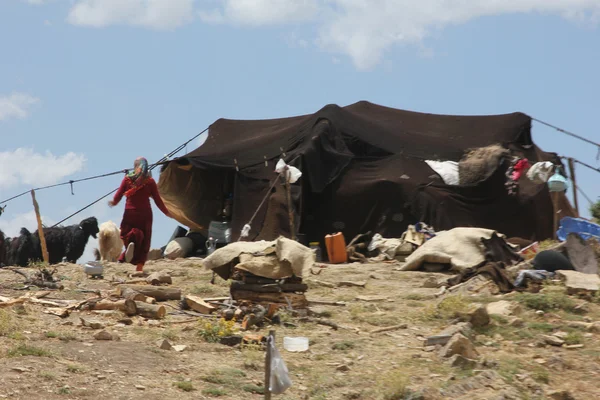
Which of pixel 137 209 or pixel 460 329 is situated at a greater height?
pixel 137 209

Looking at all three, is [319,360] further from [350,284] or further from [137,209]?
[137,209]

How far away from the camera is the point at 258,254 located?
959 cm

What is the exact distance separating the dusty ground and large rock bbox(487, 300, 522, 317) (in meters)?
0.17

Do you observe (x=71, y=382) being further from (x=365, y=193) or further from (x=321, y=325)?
(x=365, y=193)

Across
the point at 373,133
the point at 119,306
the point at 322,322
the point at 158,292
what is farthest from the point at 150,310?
the point at 373,133

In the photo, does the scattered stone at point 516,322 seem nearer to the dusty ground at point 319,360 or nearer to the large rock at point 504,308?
the dusty ground at point 319,360

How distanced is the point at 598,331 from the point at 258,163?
9.56 meters

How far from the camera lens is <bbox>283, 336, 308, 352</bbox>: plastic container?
319 inches

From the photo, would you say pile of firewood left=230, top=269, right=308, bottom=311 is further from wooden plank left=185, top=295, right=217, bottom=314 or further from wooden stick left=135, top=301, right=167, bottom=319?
wooden stick left=135, top=301, right=167, bottom=319

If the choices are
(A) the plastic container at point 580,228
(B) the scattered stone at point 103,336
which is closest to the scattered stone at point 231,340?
(B) the scattered stone at point 103,336

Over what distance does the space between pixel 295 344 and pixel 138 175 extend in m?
5.36

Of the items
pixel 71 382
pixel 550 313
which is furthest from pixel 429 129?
pixel 71 382

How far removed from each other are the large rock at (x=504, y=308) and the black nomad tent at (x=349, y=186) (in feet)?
22.8

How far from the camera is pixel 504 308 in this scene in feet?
32.3
